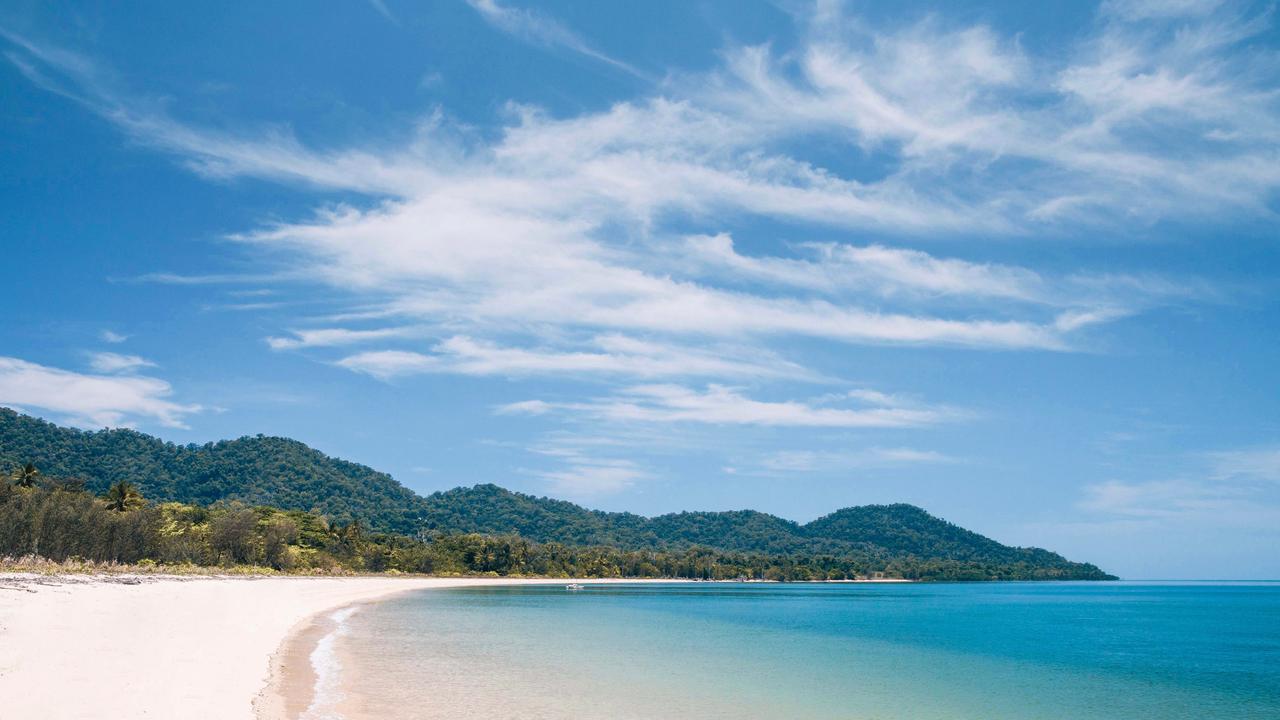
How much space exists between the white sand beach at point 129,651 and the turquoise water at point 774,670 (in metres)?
2.86

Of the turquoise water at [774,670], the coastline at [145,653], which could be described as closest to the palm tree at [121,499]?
the turquoise water at [774,670]

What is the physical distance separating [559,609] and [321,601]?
19.2 metres

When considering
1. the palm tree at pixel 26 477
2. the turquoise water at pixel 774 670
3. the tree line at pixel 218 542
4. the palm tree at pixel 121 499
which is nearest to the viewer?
the turquoise water at pixel 774 670

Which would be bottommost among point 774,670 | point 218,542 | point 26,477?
point 774,670

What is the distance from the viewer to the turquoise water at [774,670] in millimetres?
22266

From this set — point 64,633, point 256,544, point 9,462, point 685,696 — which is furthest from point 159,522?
point 9,462

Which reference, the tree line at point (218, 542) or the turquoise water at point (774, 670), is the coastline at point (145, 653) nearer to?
the turquoise water at point (774, 670)

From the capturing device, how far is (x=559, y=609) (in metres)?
67.8

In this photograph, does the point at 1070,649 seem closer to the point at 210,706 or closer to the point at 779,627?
the point at 779,627

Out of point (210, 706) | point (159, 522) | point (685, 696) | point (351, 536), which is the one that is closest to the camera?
point (210, 706)

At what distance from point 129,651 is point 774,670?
21732 mm

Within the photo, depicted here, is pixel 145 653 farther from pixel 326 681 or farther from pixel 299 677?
pixel 326 681

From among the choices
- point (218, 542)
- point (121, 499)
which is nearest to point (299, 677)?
point (121, 499)

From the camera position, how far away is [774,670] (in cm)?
3161
